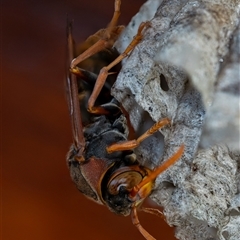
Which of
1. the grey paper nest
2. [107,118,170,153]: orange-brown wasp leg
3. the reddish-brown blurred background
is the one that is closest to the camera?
the grey paper nest

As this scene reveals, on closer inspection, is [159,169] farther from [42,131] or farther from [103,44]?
[42,131]

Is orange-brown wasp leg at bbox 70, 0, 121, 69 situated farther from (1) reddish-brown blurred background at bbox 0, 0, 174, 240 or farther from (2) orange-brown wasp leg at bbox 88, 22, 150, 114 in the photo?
(1) reddish-brown blurred background at bbox 0, 0, 174, 240

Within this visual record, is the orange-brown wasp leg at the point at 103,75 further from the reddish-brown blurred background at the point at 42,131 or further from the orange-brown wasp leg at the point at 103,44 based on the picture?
the reddish-brown blurred background at the point at 42,131

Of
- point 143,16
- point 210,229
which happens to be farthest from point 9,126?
point 210,229

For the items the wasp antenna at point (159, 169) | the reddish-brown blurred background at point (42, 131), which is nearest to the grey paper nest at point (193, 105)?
the wasp antenna at point (159, 169)

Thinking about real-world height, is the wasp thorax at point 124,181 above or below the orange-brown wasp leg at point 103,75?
below

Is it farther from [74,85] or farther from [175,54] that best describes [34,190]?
[175,54]

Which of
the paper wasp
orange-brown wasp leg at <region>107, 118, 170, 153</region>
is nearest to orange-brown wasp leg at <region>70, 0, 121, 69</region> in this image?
the paper wasp

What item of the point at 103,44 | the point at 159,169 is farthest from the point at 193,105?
the point at 103,44
